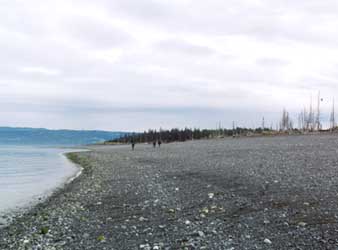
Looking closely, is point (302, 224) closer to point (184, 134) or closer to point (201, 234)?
point (201, 234)

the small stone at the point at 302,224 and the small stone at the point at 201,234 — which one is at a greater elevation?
the small stone at the point at 302,224

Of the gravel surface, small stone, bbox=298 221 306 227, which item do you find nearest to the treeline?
the gravel surface

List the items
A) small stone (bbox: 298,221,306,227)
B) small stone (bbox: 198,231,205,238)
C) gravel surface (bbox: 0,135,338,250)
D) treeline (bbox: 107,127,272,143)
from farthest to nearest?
1. treeline (bbox: 107,127,272,143)
2. small stone (bbox: 298,221,306,227)
3. small stone (bbox: 198,231,205,238)
4. gravel surface (bbox: 0,135,338,250)

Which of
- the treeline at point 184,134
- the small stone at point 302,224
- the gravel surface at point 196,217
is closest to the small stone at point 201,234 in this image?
the gravel surface at point 196,217

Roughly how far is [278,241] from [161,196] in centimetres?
694

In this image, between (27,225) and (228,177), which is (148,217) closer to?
(27,225)

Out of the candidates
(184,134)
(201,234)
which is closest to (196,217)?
(201,234)

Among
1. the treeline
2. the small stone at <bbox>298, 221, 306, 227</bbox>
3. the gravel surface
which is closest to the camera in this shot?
the gravel surface

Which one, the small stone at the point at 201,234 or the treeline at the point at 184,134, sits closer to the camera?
the small stone at the point at 201,234

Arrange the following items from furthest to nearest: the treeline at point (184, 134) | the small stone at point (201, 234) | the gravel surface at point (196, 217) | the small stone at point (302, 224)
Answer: the treeline at point (184, 134) < the small stone at point (302, 224) < the small stone at point (201, 234) < the gravel surface at point (196, 217)

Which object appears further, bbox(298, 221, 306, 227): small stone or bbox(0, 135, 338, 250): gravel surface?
bbox(298, 221, 306, 227): small stone

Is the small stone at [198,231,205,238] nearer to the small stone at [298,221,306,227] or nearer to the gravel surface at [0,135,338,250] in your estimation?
the gravel surface at [0,135,338,250]

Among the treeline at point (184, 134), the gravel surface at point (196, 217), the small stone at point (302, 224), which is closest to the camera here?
the gravel surface at point (196, 217)

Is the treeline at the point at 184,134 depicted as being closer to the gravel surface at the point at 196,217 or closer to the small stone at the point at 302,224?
the gravel surface at the point at 196,217
